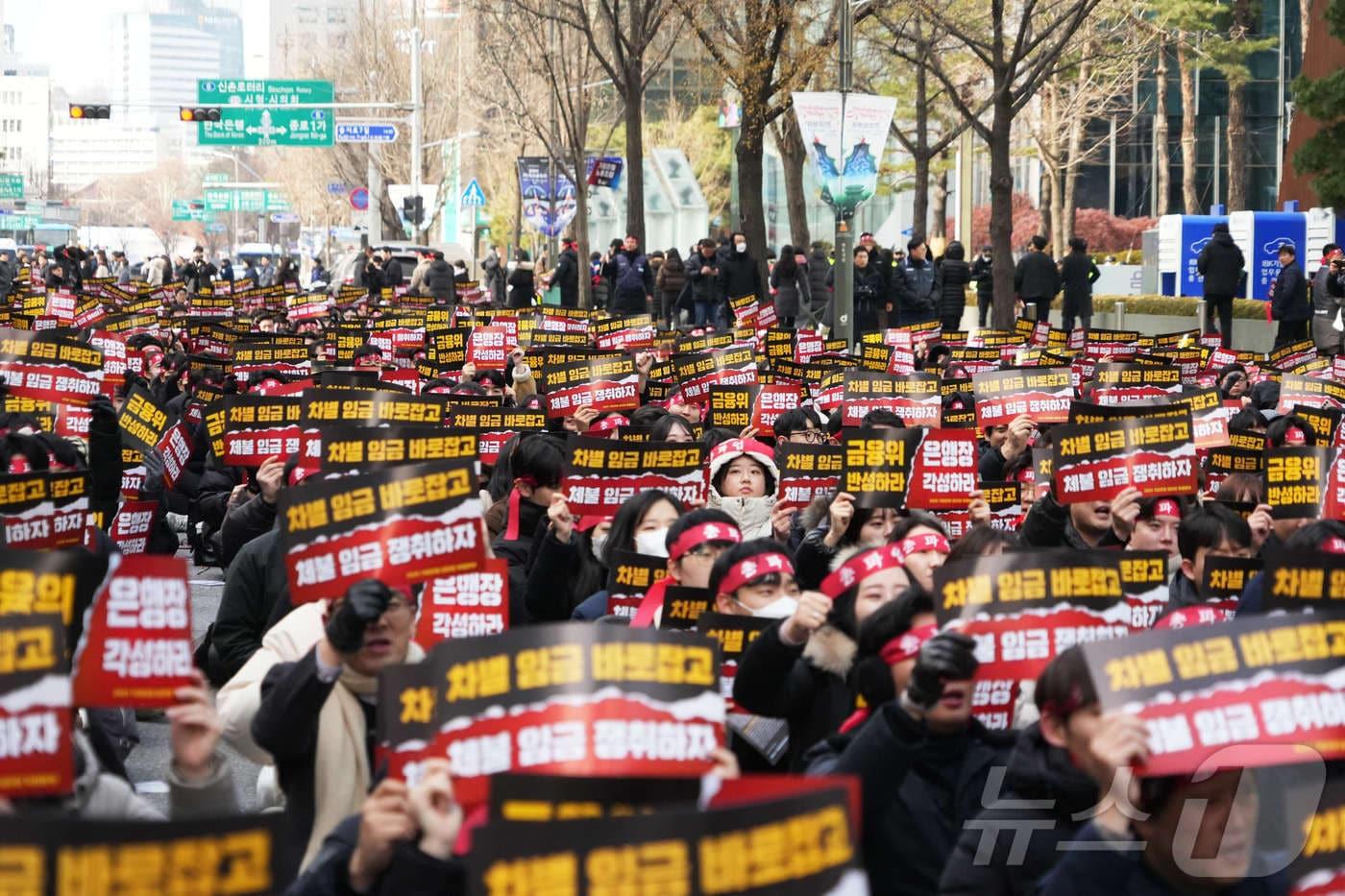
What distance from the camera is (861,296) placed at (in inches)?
1193

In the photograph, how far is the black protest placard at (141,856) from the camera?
10.6 ft

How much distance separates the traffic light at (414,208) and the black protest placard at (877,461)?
164ft

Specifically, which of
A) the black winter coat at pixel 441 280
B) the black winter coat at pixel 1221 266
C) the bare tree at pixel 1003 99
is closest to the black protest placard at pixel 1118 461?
the bare tree at pixel 1003 99

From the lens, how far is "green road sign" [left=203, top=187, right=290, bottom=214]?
121 meters

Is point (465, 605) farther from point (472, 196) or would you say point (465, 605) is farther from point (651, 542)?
point (472, 196)

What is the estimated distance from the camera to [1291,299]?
87.9ft

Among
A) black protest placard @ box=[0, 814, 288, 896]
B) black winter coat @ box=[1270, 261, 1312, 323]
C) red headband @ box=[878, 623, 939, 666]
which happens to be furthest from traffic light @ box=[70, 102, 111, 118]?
black protest placard @ box=[0, 814, 288, 896]

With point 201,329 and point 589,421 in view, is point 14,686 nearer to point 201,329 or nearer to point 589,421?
point 589,421

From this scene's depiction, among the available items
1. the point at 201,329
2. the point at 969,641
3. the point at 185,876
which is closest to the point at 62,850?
the point at 185,876

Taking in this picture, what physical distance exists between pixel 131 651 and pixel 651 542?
9.85 ft

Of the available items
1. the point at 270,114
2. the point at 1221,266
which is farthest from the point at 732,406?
the point at 270,114

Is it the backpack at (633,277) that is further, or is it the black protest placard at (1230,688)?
the backpack at (633,277)

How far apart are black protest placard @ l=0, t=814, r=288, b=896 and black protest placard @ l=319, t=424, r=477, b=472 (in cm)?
469

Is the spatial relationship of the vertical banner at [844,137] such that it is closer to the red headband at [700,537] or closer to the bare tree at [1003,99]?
the bare tree at [1003,99]
